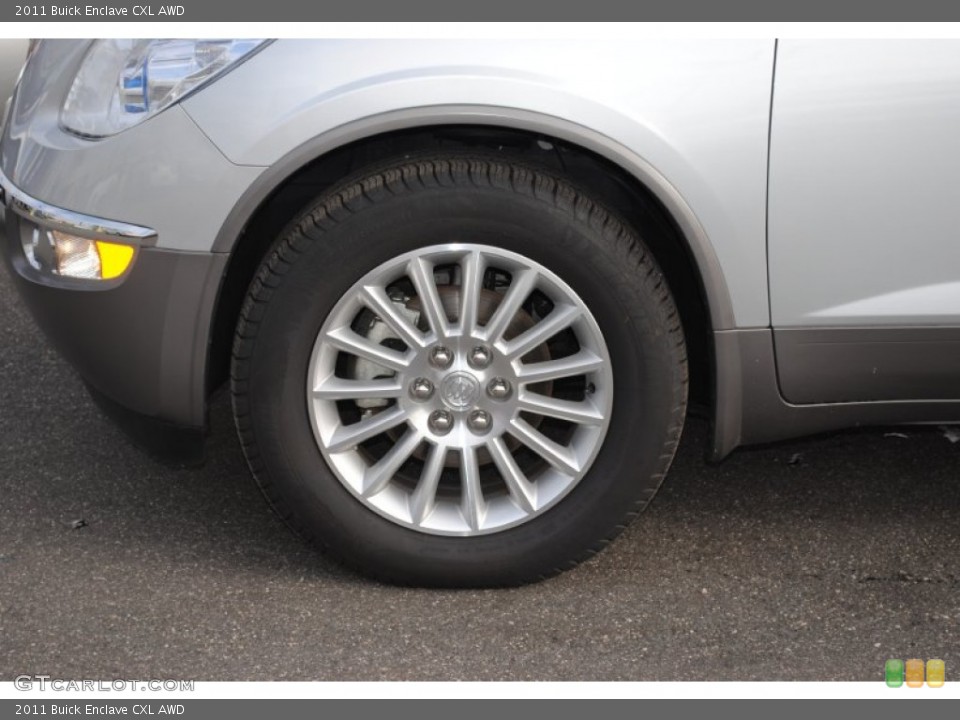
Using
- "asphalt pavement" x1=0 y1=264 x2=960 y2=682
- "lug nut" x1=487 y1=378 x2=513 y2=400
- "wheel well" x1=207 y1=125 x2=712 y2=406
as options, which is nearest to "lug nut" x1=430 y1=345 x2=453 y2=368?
"lug nut" x1=487 y1=378 x2=513 y2=400

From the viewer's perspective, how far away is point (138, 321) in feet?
10.1

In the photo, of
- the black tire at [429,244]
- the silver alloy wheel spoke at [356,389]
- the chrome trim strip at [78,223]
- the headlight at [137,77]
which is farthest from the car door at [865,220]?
the chrome trim strip at [78,223]

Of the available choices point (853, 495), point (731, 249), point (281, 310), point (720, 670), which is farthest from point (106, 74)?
point (853, 495)

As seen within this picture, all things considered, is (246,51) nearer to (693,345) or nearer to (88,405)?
(693,345)

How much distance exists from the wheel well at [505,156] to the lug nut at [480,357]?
416mm

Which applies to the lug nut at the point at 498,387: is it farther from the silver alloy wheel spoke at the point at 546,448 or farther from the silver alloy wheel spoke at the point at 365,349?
the silver alloy wheel spoke at the point at 365,349

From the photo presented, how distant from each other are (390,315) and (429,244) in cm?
18

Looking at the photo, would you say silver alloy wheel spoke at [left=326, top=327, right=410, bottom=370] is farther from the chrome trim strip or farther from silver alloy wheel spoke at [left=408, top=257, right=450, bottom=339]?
the chrome trim strip

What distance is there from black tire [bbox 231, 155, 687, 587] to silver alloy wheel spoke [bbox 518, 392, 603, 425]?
57mm

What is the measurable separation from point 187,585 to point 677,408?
1201mm

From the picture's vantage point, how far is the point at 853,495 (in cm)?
379

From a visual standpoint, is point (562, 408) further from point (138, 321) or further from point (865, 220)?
point (138, 321)

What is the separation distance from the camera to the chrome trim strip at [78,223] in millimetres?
3012

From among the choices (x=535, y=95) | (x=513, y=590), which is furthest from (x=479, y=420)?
(x=535, y=95)
